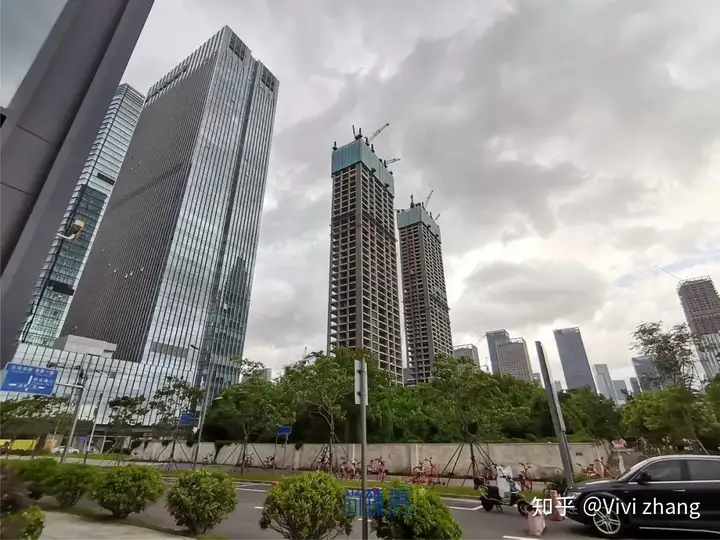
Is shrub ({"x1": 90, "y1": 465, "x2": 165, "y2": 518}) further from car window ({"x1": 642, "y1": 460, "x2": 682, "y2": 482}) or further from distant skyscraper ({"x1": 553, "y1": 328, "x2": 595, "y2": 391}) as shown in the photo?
distant skyscraper ({"x1": 553, "y1": 328, "x2": 595, "y2": 391})

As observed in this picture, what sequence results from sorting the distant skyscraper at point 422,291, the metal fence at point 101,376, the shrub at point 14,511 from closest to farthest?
the shrub at point 14,511 < the metal fence at point 101,376 < the distant skyscraper at point 422,291

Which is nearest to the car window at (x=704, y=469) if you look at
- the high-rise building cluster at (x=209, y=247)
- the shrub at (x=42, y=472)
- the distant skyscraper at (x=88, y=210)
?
the shrub at (x=42, y=472)

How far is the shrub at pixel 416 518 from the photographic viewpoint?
5297mm

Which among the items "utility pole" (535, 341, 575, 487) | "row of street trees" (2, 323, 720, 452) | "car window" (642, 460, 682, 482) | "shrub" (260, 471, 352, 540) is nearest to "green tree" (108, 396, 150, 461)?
"row of street trees" (2, 323, 720, 452)

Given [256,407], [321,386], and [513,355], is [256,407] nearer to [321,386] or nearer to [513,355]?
[321,386]

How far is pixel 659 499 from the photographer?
7.01 metres

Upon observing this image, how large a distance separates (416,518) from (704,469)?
6.10 meters

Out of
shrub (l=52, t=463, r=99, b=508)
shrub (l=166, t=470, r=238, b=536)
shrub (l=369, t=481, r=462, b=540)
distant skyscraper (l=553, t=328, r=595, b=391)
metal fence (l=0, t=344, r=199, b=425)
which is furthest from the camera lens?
distant skyscraper (l=553, t=328, r=595, b=391)

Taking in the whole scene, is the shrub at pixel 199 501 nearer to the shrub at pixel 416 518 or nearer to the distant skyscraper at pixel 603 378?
the shrub at pixel 416 518

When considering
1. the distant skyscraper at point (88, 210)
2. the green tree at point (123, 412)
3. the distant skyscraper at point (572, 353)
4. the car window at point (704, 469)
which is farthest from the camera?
the distant skyscraper at point (572, 353)

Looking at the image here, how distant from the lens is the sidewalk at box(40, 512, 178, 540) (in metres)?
Result: 6.75

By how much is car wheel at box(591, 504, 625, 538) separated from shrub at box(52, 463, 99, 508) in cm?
1195

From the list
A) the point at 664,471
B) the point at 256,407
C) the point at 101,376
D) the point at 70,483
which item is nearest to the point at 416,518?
the point at 664,471

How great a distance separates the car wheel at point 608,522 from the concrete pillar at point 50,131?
1001 centimetres
